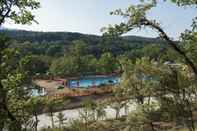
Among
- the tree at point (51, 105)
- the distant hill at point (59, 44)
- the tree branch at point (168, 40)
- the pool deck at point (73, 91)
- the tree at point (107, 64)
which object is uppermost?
the distant hill at point (59, 44)

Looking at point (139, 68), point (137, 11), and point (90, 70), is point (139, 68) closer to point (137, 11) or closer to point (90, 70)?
point (137, 11)

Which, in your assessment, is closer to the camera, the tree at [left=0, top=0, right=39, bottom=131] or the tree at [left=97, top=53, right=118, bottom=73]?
the tree at [left=0, top=0, right=39, bottom=131]

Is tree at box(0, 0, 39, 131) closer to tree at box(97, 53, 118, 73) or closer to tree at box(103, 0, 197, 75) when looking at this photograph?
tree at box(103, 0, 197, 75)

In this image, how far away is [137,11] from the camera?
26.6 feet

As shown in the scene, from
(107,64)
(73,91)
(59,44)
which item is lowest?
(73,91)

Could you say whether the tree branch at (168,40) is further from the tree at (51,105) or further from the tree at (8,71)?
the tree at (51,105)

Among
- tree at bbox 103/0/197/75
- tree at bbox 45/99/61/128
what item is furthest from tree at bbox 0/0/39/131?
tree at bbox 45/99/61/128

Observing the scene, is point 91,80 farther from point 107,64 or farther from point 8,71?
point 8,71

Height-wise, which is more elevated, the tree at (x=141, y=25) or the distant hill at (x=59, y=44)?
the distant hill at (x=59, y=44)

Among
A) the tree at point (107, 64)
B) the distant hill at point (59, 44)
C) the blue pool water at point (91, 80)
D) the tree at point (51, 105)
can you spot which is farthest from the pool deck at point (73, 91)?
the distant hill at point (59, 44)

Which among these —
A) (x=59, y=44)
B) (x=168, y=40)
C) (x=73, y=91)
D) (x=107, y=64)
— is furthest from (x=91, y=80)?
(x=168, y=40)

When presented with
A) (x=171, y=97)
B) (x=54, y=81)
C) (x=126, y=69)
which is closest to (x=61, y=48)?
(x=54, y=81)

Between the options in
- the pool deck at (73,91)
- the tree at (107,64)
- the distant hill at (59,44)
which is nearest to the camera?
the pool deck at (73,91)

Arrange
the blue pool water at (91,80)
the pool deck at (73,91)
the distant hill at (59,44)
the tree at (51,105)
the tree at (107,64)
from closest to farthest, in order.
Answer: the tree at (51,105) → the pool deck at (73,91) → the blue pool water at (91,80) → the tree at (107,64) → the distant hill at (59,44)
